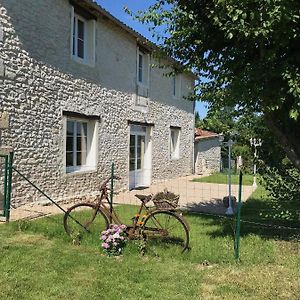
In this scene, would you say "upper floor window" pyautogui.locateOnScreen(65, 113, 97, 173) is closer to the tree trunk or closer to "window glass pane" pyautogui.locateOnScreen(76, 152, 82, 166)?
"window glass pane" pyautogui.locateOnScreen(76, 152, 82, 166)

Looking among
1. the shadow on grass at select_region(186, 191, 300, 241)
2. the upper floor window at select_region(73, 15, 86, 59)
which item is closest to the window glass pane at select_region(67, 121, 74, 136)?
the upper floor window at select_region(73, 15, 86, 59)

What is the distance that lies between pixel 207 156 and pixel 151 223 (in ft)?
66.4

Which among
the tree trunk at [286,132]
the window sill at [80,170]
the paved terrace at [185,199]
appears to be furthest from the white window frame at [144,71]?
the tree trunk at [286,132]

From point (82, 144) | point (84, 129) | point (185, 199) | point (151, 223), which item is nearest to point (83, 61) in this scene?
point (84, 129)

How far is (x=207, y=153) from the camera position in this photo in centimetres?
2620

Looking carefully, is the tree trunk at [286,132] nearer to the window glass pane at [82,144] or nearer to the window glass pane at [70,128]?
the window glass pane at [70,128]

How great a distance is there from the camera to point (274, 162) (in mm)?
7711

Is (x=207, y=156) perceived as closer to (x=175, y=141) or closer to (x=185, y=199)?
(x=175, y=141)

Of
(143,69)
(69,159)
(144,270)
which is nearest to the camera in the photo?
(144,270)

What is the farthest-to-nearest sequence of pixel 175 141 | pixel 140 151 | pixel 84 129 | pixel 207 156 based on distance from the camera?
pixel 207 156
pixel 175 141
pixel 140 151
pixel 84 129

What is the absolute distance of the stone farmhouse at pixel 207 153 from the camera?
80.2 feet

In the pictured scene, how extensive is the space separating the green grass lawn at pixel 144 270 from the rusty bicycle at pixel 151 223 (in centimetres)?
23

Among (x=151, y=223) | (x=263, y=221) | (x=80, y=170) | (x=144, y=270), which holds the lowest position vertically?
(x=144, y=270)

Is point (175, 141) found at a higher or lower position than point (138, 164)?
higher
